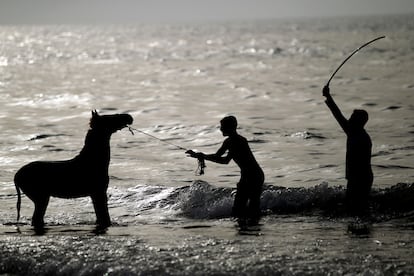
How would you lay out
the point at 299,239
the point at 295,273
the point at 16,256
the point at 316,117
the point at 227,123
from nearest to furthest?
the point at 295,273
the point at 16,256
the point at 299,239
the point at 227,123
the point at 316,117

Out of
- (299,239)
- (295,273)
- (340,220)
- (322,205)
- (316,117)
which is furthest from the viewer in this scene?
(316,117)

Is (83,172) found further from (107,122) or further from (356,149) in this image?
(356,149)

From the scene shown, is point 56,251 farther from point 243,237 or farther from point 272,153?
point 272,153

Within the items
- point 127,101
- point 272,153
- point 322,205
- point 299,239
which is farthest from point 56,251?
point 127,101

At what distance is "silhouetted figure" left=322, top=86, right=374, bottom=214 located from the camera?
38.9 feet

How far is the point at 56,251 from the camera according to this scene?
10.3 meters

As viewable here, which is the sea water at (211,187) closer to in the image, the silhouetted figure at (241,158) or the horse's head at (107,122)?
the silhouetted figure at (241,158)

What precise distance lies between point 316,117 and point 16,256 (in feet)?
76.0

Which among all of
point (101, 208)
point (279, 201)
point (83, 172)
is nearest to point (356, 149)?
point (279, 201)

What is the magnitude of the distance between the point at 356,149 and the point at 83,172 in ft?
13.8

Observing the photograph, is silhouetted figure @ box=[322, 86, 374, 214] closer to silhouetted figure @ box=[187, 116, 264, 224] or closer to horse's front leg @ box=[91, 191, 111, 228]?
silhouetted figure @ box=[187, 116, 264, 224]

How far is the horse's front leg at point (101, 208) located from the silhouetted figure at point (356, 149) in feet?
12.4

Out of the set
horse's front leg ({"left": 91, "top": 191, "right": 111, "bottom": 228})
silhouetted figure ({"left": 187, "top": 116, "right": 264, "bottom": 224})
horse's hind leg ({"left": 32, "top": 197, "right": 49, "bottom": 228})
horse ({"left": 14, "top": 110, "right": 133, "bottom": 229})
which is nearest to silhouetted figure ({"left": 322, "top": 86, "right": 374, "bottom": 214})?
silhouetted figure ({"left": 187, "top": 116, "right": 264, "bottom": 224})

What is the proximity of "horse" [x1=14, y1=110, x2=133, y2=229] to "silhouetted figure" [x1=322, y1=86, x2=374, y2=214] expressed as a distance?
3305 millimetres
